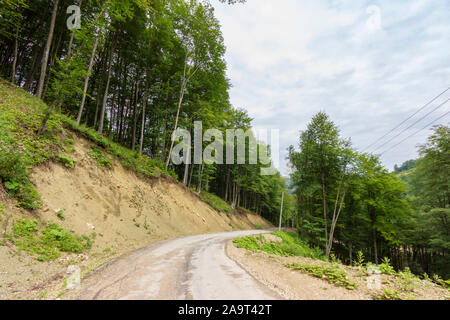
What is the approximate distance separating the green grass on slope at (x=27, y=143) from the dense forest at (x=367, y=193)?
1953cm

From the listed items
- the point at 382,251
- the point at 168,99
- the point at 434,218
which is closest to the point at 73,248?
the point at 168,99

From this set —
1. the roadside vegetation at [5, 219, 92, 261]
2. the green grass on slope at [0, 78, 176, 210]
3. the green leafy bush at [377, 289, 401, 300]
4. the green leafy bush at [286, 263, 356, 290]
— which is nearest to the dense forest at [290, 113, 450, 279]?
the green leafy bush at [286, 263, 356, 290]

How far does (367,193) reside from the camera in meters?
20.4

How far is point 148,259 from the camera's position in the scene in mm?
6727

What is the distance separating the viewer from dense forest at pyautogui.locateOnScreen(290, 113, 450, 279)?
17.1 metres

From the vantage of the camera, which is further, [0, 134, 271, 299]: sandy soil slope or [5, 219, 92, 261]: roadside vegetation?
[5, 219, 92, 261]: roadside vegetation

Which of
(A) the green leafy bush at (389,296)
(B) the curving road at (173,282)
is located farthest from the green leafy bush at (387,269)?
(B) the curving road at (173,282)

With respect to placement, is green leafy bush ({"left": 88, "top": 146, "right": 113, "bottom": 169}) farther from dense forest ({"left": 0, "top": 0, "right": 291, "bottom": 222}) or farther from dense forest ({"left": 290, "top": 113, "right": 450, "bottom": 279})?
dense forest ({"left": 290, "top": 113, "right": 450, "bottom": 279})

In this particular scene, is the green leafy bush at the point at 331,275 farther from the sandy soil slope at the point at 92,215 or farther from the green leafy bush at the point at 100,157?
the green leafy bush at the point at 100,157

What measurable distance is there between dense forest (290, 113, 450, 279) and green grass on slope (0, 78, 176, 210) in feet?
64.1

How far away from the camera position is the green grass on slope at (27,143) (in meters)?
6.60

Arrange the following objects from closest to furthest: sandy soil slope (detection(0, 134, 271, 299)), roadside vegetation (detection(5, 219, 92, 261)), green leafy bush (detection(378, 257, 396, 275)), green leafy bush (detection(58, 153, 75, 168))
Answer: sandy soil slope (detection(0, 134, 271, 299)) < green leafy bush (detection(378, 257, 396, 275)) < roadside vegetation (detection(5, 219, 92, 261)) < green leafy bush (detection(58, 153, 75, 168))

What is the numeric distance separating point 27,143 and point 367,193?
27979 mm
